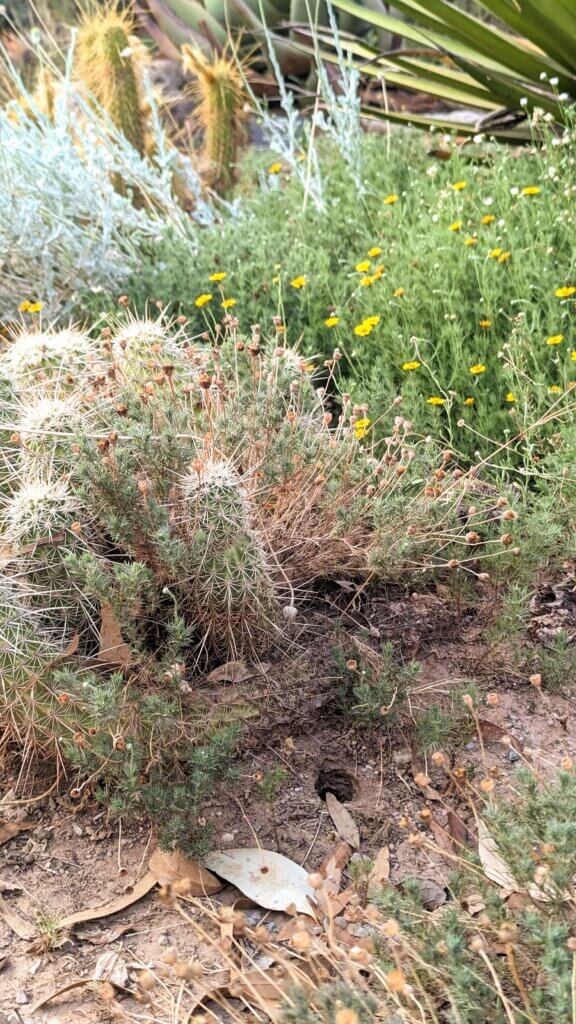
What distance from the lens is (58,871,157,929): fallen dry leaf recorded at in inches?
89.1

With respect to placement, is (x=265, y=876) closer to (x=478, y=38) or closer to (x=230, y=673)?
(x=230, y=673)

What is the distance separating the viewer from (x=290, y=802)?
249 cm

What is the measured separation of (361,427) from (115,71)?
4.14m

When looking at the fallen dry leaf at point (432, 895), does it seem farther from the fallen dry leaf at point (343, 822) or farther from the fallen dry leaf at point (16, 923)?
the fallen dry leaf at point (16, 923)

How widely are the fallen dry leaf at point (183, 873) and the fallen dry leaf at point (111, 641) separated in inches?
18.9

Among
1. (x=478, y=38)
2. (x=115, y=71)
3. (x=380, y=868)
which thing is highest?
(x=478, y=38)

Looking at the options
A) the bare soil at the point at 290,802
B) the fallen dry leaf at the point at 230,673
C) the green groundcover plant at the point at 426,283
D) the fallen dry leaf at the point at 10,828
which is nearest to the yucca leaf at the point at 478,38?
the green groundcover plant at the point at 426,283

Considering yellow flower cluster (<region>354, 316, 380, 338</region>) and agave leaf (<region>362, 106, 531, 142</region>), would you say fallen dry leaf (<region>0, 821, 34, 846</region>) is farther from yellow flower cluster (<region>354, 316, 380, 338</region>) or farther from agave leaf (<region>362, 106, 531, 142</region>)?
agave leaf (<region>362, 106, 531, 142</region>)

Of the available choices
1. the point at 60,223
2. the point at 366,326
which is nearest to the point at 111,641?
the point at 366,326

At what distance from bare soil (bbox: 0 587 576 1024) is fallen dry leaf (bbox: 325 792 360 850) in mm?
18

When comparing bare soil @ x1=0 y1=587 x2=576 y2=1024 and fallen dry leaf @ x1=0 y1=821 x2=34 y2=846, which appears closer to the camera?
bare soil @ x1=0 y1=587 x2=576 y2=1024

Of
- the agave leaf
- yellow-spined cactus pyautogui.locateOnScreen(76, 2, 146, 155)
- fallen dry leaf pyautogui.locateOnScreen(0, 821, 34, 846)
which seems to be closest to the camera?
fallen dry leaf pyautogui.locateOnScreen(0, 821, 34, 846)

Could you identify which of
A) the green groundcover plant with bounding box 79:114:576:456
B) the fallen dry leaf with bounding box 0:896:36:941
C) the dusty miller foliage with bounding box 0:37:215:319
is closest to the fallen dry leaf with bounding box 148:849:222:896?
the fallen dry leaf with bounding box 0:896:36:941

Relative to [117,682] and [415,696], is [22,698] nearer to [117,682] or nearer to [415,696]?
[117,682]
